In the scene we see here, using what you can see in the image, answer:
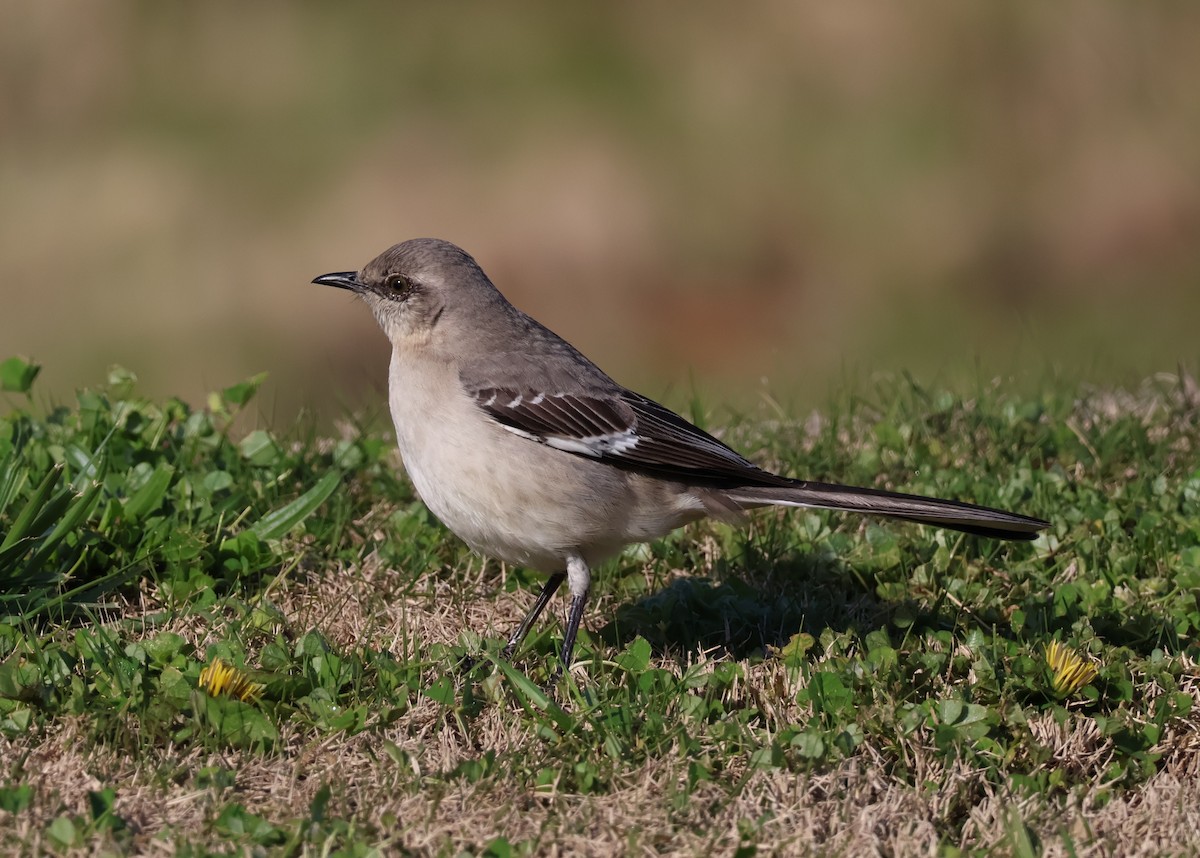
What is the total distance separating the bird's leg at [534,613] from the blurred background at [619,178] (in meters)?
5.87

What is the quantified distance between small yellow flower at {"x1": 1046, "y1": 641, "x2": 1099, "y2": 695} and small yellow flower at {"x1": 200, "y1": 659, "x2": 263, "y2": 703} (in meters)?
2.52

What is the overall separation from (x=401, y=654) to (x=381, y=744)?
0.67 meters

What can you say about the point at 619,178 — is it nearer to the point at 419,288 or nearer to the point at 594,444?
the point at 419,288

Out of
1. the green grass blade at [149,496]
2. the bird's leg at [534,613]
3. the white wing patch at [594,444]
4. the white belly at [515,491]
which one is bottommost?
the bird's leg at [534,613]

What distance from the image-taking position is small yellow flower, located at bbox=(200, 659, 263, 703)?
14.6 feet

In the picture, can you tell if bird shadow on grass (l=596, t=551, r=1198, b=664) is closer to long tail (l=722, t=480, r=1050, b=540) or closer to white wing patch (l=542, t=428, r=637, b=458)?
long tail (l=722, t=480, r=1050, b=540)


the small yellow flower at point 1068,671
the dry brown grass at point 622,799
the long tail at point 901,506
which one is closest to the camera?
the dry brown grass at point 622,799

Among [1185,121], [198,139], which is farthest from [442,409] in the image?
[1185,121]

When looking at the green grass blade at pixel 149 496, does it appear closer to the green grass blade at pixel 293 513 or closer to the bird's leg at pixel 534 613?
the green grass blade at pixel 293 513

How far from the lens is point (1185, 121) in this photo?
13664 millimetres

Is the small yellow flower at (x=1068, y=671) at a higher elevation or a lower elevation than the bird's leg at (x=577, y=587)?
higher

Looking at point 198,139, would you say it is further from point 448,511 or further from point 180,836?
point 180,836

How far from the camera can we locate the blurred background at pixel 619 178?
40.4ft

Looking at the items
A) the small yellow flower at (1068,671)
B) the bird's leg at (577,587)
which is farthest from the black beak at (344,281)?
the small yellow flower at (1068,671)
